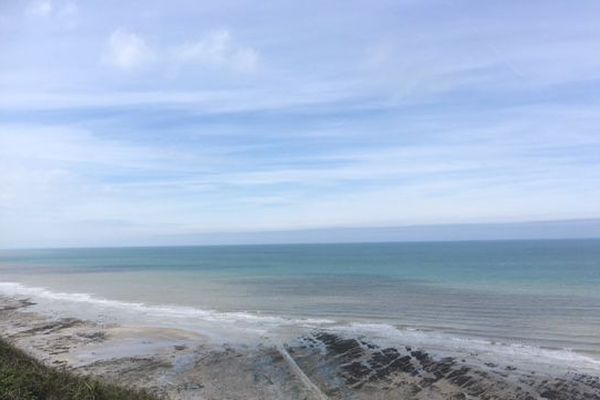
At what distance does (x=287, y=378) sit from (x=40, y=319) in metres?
25.3

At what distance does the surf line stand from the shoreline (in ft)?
0.15

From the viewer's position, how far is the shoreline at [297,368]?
72.2 ft

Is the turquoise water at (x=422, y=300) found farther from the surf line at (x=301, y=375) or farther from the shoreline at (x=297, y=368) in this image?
the surf line at (x=301, y=375)

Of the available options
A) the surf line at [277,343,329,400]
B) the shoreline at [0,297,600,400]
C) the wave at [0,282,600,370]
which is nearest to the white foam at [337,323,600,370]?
the wave at [0,282,600,370]

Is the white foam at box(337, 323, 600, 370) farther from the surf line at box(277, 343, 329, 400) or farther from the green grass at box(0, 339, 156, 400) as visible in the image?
the green grass at box(0, 339, 156, 400)

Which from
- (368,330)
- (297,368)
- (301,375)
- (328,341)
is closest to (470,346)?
(368,330)

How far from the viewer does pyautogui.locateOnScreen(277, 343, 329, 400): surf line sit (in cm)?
2180

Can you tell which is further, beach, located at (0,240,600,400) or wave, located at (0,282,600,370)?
wave, located at (0,282,600,370)

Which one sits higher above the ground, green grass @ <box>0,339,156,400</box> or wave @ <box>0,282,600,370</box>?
green grass @ <box>0,339,156,400</box>

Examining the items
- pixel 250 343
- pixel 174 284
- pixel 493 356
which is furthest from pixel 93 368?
pixel 174 284

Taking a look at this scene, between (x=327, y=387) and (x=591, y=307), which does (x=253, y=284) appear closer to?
(x=591, y=307)

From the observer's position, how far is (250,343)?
3109 centimetres

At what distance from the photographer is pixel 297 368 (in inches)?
1009

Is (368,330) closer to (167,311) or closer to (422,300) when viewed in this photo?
(422,300)
